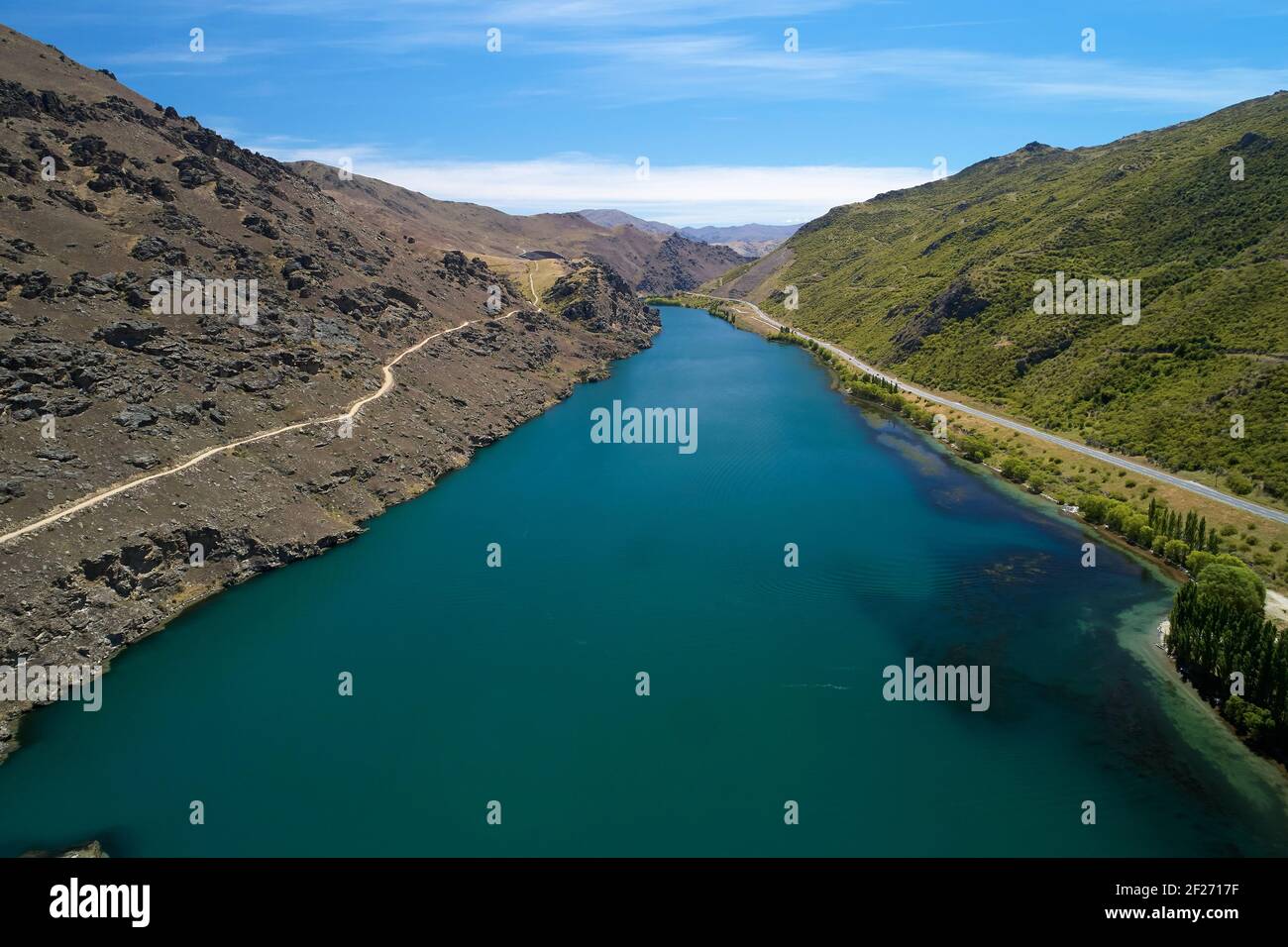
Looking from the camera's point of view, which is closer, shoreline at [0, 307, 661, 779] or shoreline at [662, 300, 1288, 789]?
shoreline at [662, 300, 1288, 789]

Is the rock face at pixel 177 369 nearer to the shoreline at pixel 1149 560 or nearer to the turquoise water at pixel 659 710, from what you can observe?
the turquoise water at pixel 659 710

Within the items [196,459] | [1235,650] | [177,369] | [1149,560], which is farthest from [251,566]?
[1149,560]

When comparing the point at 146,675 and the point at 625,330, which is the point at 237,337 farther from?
the point at 625,330

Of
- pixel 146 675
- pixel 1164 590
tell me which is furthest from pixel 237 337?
pixel 1164 590

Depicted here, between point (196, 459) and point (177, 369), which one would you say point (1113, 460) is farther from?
point (177, 369)

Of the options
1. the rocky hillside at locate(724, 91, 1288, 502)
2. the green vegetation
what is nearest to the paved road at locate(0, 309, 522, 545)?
the green vegetation

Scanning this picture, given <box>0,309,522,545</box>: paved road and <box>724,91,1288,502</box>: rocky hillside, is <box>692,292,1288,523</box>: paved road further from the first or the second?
<box>0,309,522,545</box>: paved road
